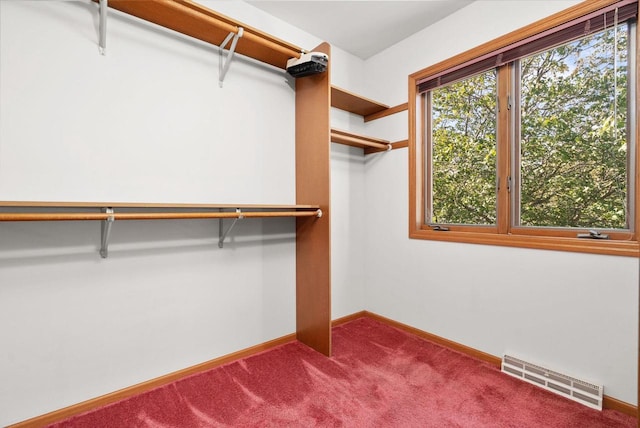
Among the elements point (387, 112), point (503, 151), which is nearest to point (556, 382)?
point (503, 151)

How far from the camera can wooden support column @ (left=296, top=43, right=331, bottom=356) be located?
2117 mm

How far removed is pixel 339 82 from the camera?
2.77 metres

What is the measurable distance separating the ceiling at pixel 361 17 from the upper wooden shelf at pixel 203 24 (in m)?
0.45

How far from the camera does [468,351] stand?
85.4 inches

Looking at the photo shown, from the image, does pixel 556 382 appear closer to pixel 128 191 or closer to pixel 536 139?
pixel 536 139

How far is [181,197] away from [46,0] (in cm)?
115

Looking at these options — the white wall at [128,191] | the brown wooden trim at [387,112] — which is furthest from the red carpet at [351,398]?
the brown wooden trim at [387,112]

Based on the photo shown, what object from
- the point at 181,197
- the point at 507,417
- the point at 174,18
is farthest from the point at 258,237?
the point at 507,417

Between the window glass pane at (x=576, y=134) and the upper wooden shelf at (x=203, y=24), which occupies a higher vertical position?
the upper wooden shelf at (x=203, y=24)

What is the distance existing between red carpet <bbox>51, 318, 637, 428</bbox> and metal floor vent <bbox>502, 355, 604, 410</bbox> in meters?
0.05

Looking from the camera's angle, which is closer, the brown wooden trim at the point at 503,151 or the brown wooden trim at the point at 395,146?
the brown wooden trim at the point at 503,151

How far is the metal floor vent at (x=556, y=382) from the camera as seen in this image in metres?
1.60

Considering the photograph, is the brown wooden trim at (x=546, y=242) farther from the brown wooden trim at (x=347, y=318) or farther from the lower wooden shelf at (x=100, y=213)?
the lower wooden shelf at (x=100, y=213)

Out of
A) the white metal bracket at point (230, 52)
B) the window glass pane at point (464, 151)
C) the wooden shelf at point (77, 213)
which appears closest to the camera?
the wooden shelf at point (77, 213)
